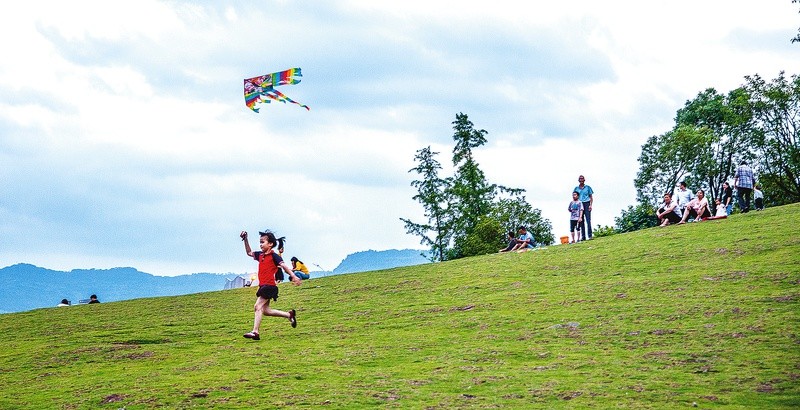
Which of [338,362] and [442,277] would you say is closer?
[338,362]

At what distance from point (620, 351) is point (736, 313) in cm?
362

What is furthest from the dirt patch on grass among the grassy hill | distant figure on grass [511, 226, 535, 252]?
distant figure on grass [511, 226, 535, 252]

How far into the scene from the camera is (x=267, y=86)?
2844 cm

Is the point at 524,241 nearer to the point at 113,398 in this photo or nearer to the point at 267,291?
the point at 267,291

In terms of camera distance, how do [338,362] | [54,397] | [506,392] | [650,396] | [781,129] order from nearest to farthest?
[650,396] → [506,392] → [54,397] → [338,362] → [781,129]

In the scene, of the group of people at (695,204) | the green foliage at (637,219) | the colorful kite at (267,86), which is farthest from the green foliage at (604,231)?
the colorful kite at (267,86)

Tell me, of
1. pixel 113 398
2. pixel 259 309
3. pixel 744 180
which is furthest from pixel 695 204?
pixel 113 398

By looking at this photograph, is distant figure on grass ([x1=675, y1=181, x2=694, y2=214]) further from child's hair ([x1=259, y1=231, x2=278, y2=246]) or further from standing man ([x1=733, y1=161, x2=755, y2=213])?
child's hair ([x1=259, y1=231, x2=278, y2=246])

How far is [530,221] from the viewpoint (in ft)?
283

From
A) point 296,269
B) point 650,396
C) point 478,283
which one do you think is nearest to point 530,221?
point 296,269

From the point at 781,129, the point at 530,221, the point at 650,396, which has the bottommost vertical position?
the point at 650,396

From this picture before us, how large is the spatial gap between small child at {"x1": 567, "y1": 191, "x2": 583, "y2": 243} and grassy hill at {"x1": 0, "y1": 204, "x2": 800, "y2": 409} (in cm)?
530

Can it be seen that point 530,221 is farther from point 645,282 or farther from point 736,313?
point 736,313

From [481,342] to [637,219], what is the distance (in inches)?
2605
